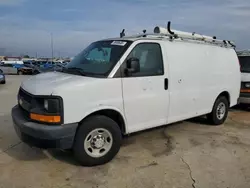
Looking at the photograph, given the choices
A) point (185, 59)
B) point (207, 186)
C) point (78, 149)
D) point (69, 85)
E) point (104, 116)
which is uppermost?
point (185, 59)

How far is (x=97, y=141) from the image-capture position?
13.8ft

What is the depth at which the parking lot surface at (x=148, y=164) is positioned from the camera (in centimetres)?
374

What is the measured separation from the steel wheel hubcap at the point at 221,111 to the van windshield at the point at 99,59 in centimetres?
325

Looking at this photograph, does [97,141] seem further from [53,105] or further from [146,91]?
[146,91]

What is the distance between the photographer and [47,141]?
12.4 feet

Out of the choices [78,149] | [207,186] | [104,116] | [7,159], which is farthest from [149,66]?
[7,159]

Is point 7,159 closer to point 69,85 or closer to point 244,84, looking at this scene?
point 69,85

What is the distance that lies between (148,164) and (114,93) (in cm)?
126

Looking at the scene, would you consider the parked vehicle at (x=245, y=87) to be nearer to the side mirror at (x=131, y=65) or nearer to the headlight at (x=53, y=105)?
the side mirror at (x=131, y=65)

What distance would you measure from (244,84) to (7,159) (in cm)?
706

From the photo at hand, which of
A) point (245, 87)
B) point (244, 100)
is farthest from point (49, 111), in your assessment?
point (245, 87)

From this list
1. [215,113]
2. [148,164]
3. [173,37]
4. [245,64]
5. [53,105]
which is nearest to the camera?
[53,105]

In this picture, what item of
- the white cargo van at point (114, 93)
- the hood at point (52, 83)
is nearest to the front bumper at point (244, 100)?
the white cargo van at point (114, 93)

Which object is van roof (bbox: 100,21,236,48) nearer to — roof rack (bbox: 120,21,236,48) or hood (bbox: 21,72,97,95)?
roof rack (bbox: 120,21,236,48)
